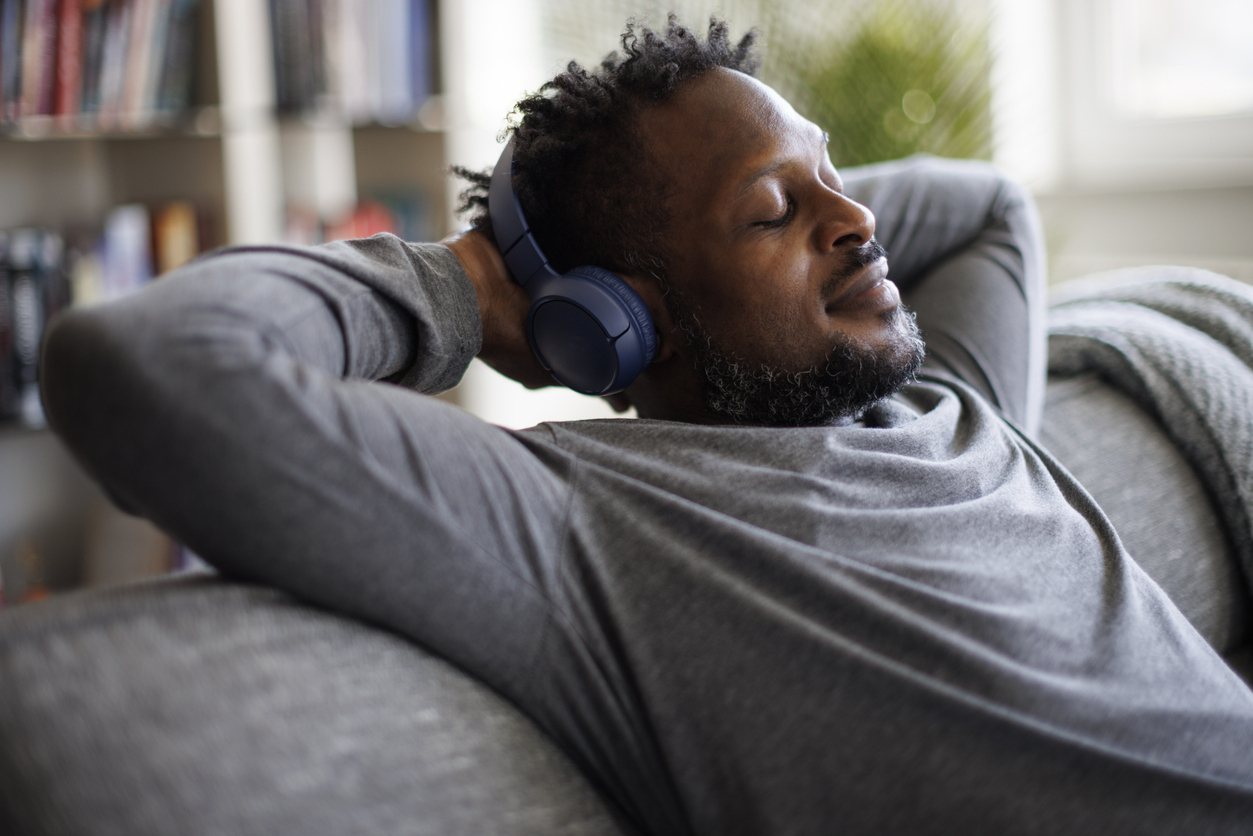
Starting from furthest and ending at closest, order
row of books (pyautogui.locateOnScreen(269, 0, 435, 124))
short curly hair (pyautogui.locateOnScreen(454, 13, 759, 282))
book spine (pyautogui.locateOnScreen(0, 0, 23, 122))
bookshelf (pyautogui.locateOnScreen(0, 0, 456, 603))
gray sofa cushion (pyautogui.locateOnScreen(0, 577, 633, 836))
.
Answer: row of books (pyautogui.locateOnScreen(269, 0, 435, 124)) → bookshelf (pyautogui.locateOnScreen(0, 0, 456, 603)) → book spine (pyautogui.locateOnScreen(0, 0, 23, 122)) → short curly hair (pyautogui.locateOnScreen(454, 13, 759, 282)) → gray sofa cushion (pyautogui.locateOnScreen(0, 577, 633, 836))

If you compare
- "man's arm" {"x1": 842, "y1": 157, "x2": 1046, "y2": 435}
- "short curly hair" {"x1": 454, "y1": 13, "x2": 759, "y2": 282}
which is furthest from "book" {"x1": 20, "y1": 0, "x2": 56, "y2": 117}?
"man's arm" {"x1": 842, "y1": 157, "x2": 1046, "y2": 435}

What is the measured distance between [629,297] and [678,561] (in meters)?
0.32

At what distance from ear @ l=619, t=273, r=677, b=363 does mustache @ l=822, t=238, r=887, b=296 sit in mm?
167

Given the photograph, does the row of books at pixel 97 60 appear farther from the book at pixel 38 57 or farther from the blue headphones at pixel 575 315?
the blue headphones at pixel 575 315

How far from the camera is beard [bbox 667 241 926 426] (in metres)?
0.92

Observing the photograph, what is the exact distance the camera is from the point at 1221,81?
7.79ft

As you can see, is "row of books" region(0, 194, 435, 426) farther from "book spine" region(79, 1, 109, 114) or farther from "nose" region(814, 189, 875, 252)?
"nose" region(814, 189, 875, 252)

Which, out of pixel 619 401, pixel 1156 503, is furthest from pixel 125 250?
pixel 1156 503

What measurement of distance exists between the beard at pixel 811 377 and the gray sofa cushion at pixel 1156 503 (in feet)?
1.11

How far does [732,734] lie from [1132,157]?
2.48 meters

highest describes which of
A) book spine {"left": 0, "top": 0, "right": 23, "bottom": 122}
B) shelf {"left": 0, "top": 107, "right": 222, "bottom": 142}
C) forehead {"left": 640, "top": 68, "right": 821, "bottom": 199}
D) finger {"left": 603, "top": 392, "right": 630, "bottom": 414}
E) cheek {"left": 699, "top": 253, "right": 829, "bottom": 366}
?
book spine {"left": 0, "top": 0, "right": 23, "bottom": 122}

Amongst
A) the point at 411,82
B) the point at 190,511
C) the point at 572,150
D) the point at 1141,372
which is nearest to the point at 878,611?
the point at 190,511

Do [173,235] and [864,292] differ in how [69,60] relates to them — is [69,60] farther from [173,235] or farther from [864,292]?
[864,292]

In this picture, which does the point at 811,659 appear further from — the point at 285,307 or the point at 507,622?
the point at 285,307
